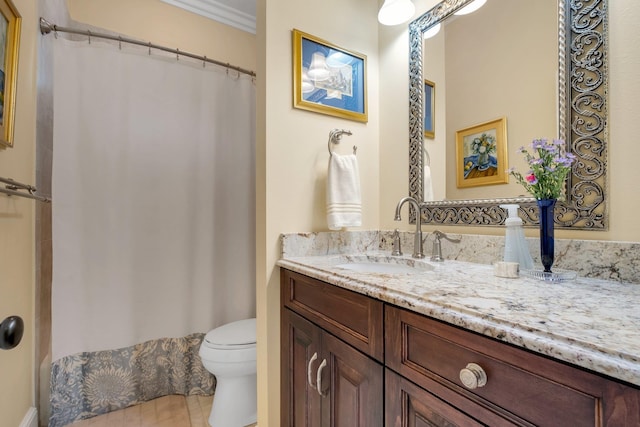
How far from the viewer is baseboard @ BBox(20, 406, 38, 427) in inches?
49.5

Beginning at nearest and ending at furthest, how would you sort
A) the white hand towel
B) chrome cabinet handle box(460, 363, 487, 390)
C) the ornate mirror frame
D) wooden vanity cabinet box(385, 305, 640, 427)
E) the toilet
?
wooden vanity cabinet box(385, 305, 640, 427)
chrome cabinet handle box(460, 363, 487, 390)
the ornate mirror frame
the white hand towel
the toilet

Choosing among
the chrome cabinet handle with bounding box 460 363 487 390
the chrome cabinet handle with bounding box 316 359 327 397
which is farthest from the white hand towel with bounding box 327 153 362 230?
the chrome cabinet handle with bounding box 460 363 487 390

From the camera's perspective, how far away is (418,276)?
33.9 inches

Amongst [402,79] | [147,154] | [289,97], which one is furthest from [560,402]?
[147,154]

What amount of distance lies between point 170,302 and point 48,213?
83 cm

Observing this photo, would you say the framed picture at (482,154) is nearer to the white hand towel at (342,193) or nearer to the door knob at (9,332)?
the white hand towel at (342,193)

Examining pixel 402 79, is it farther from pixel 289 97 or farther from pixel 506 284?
pixel 506 284

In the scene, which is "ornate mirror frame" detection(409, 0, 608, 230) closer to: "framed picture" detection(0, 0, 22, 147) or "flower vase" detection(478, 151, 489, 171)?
"flower vase" detection(478, 151, 489, 171)

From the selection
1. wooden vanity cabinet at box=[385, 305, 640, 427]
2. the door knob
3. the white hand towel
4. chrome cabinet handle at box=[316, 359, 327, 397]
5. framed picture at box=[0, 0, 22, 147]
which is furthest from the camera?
the white hand towel

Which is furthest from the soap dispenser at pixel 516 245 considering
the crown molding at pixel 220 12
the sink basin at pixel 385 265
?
the crown molding at pixel 220 12

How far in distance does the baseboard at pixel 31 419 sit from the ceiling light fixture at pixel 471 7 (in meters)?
2.54

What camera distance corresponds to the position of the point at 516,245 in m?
0.90

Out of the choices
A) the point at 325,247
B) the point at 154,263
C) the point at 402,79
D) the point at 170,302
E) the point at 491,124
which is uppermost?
the point at 402,79

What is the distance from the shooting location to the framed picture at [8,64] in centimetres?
104
